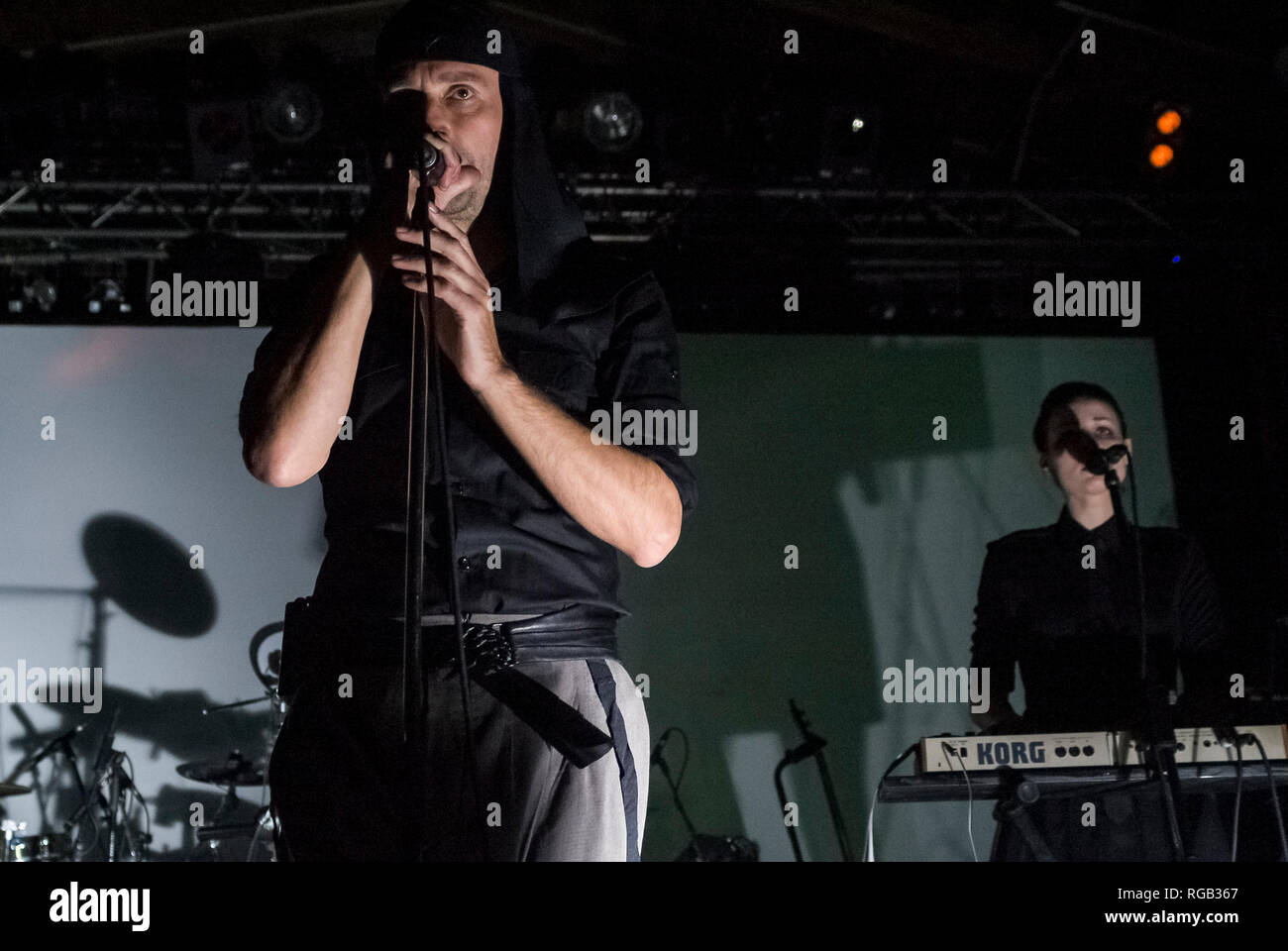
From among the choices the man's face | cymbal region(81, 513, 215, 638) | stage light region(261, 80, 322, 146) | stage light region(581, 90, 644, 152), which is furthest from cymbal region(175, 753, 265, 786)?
the man's face

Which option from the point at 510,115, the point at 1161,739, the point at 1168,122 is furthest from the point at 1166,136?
the point at 510,115

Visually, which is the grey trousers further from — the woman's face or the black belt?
the woman's face

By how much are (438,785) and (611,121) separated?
3878 millimetres

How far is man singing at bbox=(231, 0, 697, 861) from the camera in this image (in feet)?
4.37

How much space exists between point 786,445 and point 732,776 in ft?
4.84

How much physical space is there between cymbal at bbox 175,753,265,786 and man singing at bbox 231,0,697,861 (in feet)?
11.9

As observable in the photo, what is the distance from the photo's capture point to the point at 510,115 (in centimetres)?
168

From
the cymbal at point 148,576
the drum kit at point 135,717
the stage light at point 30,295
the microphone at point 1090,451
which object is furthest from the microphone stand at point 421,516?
the stage light at point 30,295

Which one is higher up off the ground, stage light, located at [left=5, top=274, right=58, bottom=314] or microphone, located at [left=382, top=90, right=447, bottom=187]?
stage light, located at [left=5, top=274, right=58, bottom=314]

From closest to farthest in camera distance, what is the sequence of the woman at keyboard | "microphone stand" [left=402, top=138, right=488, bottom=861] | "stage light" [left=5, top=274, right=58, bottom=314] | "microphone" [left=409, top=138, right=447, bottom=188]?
"microphone stand" [left=402, top=138, right=488, bottom=861], "microphone" [left=409, top=138, right=447, bottom=188], the woman at keyboard, "stage light" [left=5, top=274, right=58, bottom=314]

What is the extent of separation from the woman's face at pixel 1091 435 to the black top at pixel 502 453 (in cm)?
219

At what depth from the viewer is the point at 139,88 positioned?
4883 mm

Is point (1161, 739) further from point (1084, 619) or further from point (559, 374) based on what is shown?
point (559, 374)
